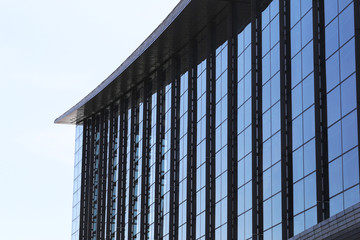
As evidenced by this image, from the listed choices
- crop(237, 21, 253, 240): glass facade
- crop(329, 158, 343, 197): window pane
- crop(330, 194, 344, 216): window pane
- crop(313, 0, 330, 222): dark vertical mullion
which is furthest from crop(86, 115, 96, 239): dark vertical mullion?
crop(330, 194, 344, 216): window pane

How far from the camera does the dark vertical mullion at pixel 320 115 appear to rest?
43812 mm

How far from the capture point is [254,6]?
5562 centimetres

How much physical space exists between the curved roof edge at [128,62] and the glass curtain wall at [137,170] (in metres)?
3.82

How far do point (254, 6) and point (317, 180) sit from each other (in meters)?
15.3

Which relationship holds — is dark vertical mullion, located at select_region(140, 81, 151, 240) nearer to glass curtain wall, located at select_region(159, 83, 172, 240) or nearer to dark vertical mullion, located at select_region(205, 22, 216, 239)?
glass curtain wall, located at select_region(159, 83, 172, 240)

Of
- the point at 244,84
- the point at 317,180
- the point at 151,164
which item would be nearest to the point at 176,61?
the point at 151,164

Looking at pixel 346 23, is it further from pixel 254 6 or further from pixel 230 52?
pixel 230 52

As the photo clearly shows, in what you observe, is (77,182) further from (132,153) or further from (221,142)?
(221,142)

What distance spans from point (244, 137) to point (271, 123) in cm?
440

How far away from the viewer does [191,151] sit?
64.7 m

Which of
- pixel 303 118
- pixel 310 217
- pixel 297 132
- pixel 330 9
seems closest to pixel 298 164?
pixel 297 132

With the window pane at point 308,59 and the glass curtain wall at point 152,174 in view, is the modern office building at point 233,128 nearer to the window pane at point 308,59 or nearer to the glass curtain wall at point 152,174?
the window pane at point 308,59

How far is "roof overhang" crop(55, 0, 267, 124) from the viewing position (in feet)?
202

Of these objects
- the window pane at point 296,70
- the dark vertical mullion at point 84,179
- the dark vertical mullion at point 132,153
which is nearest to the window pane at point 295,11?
the window pane at point 296,70
